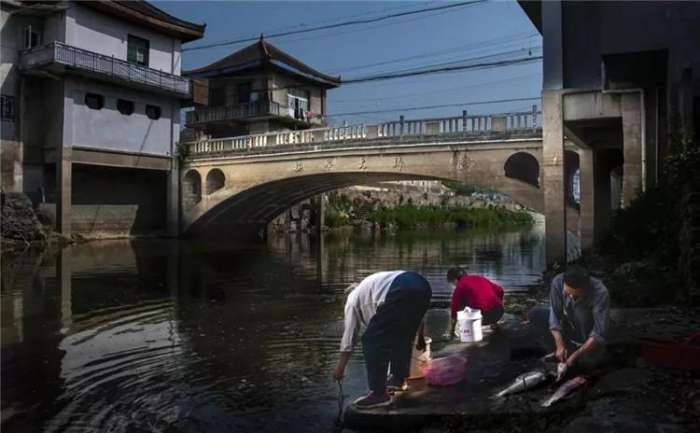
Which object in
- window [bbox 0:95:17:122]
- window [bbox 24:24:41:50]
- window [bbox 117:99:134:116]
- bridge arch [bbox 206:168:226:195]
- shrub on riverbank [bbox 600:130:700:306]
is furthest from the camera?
bridge arch [bbox 206:168:226:195]

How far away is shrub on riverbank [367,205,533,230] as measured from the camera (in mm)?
40781

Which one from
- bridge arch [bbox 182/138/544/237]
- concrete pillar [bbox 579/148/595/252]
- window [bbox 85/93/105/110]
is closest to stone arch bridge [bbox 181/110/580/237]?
bridge arch [bbox 182/138/544/237]

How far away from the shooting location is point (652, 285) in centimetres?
756

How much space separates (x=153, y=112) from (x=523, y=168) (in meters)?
15.8

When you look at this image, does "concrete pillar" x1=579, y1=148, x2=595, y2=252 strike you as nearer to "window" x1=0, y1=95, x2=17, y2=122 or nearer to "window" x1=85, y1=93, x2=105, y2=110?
"window" x1=85, y1=93, x2=105, y2=110

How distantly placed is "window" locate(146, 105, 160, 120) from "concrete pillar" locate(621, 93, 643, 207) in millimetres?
20353

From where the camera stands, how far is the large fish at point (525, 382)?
4.52 m

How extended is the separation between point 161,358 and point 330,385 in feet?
7.09

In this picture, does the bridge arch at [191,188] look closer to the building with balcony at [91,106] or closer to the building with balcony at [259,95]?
the building with balcony at [91,106]

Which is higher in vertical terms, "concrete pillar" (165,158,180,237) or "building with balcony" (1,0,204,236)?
"building with balcony" (1,0,204,236)

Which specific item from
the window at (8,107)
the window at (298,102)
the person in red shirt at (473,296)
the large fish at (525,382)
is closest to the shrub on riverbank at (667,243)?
the person in red shirt at (473,296)

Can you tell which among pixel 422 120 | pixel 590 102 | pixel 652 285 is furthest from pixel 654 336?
pixel 422 120

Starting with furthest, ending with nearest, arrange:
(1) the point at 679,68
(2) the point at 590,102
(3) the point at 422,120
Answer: (3) the point at 422,120 → (2) the point at 590,102 → (1) the point at 679,68

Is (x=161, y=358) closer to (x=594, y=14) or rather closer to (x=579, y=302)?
(x=579, y=302)
